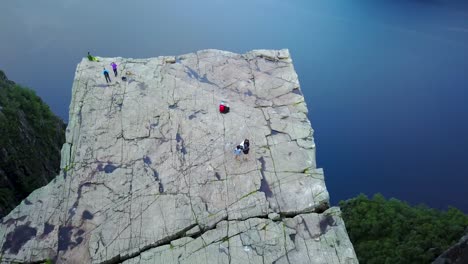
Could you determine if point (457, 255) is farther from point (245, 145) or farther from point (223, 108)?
point (223, 108)

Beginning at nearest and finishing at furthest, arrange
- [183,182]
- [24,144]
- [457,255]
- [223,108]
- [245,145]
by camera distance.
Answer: [183,182] < [245,145] < [223,108] < [457,255] < [24,144]

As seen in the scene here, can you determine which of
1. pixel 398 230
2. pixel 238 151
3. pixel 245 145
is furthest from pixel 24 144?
pixel 398 230

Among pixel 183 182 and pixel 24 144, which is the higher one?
pixel 24 144

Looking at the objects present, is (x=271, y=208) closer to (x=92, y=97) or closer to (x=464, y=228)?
(x=92, y=97)

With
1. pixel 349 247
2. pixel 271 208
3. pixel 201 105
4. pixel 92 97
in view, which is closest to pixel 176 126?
pixel 201 105

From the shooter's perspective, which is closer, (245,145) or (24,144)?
(245,145)

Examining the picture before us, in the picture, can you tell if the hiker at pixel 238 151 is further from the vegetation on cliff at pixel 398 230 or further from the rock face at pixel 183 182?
the vegetation on cliff at pixel 398 230

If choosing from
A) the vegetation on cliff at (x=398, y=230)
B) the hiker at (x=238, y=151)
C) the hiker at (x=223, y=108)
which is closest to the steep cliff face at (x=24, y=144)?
the hiker at (x=223, y=108)
